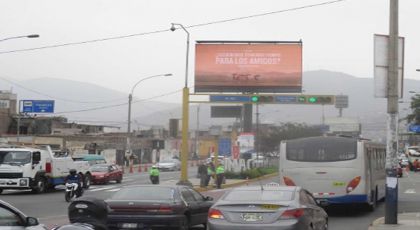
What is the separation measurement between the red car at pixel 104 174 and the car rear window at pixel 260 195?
30.4m

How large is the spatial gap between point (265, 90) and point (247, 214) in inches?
1691

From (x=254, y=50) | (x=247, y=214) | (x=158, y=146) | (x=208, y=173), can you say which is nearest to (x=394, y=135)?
(x=247, y=214)

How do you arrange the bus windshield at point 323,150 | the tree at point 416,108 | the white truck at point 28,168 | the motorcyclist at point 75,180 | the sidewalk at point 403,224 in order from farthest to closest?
the tree at point 416,108
the white truck at point 28,168
the motorcyclist at point 75,180
the bus windshield at point 323,150
the sidewalk at point 403,224

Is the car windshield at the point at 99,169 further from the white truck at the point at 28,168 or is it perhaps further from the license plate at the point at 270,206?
the license plate at the point at 270,206

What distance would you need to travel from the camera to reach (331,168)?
2162 centimetres

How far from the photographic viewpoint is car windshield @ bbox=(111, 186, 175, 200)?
15.5 meters

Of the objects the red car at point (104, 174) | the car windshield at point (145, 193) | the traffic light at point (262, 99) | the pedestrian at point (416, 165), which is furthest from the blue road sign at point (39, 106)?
the car windshield at point (145, 193)

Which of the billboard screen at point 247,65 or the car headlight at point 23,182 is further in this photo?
the billboard screen at point 247,65

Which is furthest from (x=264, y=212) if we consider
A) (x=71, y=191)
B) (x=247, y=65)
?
(x=247, y=65)

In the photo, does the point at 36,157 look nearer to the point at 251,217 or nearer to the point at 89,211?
the point at 89,211

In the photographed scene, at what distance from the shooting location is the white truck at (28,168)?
31.3 meters

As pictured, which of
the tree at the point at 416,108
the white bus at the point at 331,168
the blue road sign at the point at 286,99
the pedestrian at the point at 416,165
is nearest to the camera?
the white bus at the point at 331,168

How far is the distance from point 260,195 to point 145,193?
3712 millimetres

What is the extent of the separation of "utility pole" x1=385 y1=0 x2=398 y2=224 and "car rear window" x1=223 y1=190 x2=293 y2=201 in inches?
250
